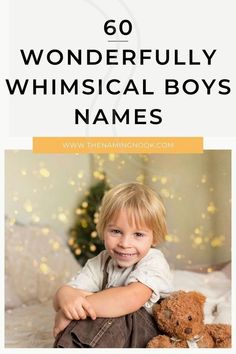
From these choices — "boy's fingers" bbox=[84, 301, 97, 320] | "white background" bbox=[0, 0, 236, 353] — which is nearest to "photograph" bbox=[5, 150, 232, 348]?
"boy's fingers" bbox=[84, 301, 97, 320]

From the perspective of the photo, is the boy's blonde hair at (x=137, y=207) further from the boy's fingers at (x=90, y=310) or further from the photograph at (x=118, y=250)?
the boy's fingers at (x=90, y=310)

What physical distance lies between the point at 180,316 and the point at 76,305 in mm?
266

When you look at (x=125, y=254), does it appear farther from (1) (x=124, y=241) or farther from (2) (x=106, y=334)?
(2) (x=106, y=334)

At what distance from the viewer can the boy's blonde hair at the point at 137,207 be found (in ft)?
5.03

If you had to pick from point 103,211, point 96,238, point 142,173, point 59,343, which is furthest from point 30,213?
point 59,343

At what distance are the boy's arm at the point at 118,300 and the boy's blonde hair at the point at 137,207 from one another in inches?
6.9

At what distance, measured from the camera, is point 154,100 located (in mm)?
1507

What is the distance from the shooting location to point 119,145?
151 centimetres

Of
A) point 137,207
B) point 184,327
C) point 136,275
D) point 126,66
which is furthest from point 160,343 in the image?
point 126,66

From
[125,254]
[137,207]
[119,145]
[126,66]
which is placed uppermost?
[126,66]

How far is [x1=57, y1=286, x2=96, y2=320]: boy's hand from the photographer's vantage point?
4.73ft

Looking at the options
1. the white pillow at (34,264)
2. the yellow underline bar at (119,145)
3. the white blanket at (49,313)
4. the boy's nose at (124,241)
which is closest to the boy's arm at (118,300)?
the boy's nose at (124,241)

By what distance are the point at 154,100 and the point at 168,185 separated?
0.73m

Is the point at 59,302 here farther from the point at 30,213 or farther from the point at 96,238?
the point at 96,238
